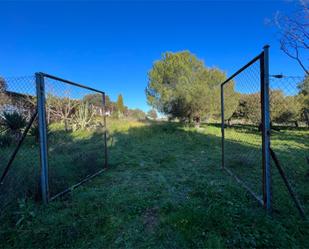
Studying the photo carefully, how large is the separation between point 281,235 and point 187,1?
662 cm

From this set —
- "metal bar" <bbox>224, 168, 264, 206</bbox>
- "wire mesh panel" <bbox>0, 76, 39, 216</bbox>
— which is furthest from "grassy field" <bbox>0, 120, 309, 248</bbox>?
"wire mesh panel" <bbox>0, 76, 39, 216</bbox>

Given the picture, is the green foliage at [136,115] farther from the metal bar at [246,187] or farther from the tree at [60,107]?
the metal bar at [246,187]

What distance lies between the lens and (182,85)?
10906 millimetres

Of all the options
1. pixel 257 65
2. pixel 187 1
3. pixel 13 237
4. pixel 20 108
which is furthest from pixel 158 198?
pixel 187 1

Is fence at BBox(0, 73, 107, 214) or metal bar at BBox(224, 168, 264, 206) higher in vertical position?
fence at BBox(0, 73, 107, 214)

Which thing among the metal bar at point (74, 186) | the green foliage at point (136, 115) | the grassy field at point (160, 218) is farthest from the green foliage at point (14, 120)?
the green foliage at point (136, 115)

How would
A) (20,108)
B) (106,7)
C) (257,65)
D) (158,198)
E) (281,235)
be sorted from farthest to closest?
(106,7)
(20,108)
(158,198)
(257,65)
(281,235)

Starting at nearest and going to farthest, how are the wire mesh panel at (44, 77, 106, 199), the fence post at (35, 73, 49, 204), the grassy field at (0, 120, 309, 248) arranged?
1. the grassy field at (0, 120, 309, 248)
2. the fence post at (35, 73, 49, 204)
3. the wire mesh panel at (44, 77, 106, 199)

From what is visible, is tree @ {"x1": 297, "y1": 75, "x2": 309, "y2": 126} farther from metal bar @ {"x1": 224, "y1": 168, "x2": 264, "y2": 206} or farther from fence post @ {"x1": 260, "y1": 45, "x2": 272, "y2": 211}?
metal bar @ {"x1": 224, "y1": 168, "x2": 264, "y2": 206}

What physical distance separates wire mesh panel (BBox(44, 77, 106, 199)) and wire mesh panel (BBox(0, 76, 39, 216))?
0.90 feet

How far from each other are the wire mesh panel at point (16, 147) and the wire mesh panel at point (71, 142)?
10.7 inches

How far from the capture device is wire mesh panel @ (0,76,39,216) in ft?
7.51

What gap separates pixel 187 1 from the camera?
5.88m

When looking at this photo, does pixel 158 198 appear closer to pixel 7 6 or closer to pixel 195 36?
pixel 7 6
